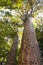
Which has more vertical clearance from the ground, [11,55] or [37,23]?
[37,23]

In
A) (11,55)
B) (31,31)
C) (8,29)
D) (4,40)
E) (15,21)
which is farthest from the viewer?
(15,21)

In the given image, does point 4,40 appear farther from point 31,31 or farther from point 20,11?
point 31,31

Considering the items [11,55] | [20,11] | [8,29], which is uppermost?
[20,11]

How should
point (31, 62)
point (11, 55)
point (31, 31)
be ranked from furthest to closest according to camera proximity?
1. point (11, 55)
2. point (31, 31)
3. point (31, 62)

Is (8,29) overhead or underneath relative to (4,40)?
overhead

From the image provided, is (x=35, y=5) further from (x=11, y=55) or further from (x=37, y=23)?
(x=11, y=55)

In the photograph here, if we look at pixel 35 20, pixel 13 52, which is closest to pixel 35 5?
pixel 35 20

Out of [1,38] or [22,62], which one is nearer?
[22,62]

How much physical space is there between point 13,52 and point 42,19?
588 centimetres

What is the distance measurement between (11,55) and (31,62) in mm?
3153

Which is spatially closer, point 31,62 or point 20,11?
point 31,62

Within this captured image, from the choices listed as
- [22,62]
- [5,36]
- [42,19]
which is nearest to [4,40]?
[5,36]

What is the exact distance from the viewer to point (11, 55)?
794 centimetres

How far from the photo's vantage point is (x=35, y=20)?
537 inches
